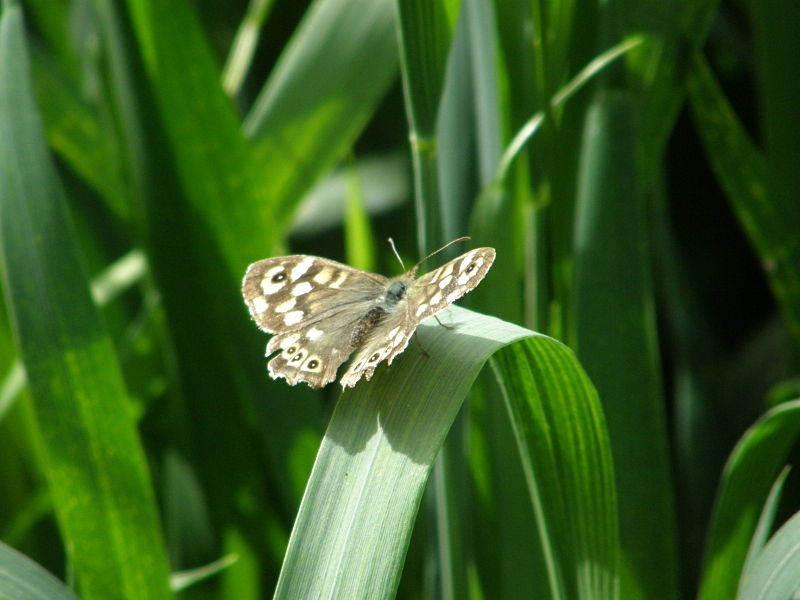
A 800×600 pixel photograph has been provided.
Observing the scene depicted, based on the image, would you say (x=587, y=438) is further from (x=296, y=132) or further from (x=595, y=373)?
(x=296, y=132)

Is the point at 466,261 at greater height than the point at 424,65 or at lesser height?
lesser

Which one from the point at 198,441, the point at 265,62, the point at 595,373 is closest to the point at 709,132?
the point at 595,373

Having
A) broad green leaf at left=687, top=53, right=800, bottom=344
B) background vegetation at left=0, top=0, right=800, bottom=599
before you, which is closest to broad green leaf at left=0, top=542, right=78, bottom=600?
background vegetation at left=0, top=0, right=800, bottom=599

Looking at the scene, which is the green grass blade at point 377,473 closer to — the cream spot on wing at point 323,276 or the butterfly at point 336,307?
the butterfly at point 336,307

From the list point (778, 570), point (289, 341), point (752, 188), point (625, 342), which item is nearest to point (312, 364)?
point (289, 341)

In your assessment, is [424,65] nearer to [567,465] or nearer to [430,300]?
[430,300]

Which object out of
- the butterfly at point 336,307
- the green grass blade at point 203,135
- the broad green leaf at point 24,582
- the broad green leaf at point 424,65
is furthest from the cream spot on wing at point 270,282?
the broad green leaf at point 24,582
